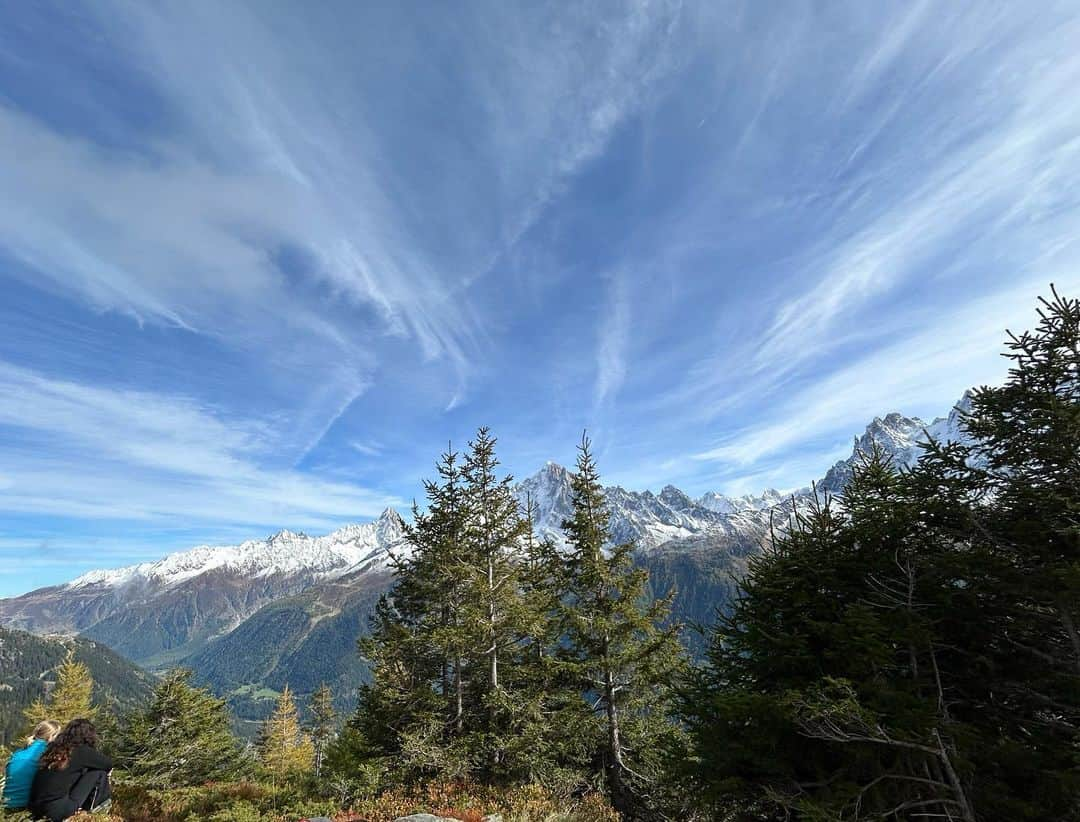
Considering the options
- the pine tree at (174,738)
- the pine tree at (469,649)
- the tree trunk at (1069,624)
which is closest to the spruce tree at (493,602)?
the pine tree at (469,649)

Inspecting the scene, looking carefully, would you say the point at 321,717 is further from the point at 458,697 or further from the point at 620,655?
the point at 620,655

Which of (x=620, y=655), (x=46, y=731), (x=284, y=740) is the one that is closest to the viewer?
(x=46, y=731)

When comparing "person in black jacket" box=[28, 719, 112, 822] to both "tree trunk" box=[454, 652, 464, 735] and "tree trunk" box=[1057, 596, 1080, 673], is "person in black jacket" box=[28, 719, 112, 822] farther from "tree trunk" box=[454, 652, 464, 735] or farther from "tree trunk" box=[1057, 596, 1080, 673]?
"tree trunk" box=[1057, 596, 1080, 673]

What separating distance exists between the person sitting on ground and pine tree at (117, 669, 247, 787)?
91.6 ft

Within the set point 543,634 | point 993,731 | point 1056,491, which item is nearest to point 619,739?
point 543,634

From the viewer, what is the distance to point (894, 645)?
7312mm

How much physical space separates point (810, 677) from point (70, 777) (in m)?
12.2

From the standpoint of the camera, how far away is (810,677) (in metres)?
8.58

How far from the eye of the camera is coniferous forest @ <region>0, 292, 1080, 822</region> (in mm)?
6832

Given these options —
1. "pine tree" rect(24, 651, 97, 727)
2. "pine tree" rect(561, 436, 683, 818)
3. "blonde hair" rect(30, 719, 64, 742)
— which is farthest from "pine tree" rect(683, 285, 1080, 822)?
"pine tree" rect(24, 651, 97, 727)

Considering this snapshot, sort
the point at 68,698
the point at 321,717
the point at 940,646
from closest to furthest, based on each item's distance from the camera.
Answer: the point at 940,646, the point at 68,698, the point at 321,717

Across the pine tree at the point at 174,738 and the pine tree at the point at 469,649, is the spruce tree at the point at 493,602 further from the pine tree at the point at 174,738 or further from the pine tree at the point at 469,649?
the pine tree at the point at 174,738

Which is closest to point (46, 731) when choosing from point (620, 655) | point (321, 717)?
point (620, 655)

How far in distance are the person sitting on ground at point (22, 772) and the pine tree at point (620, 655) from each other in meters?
13.0
